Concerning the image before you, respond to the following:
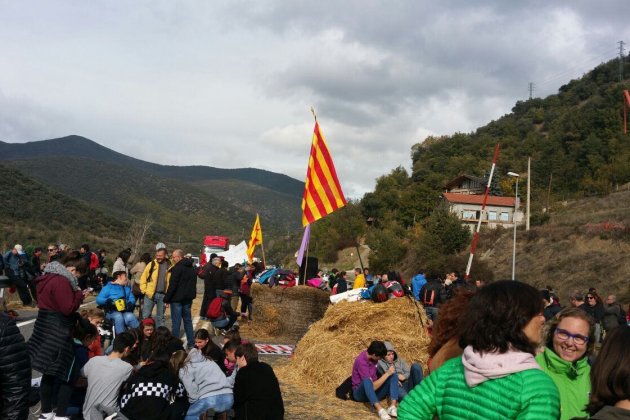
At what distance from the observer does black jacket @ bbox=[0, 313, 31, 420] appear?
3322mm

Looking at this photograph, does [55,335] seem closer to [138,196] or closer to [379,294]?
[379,294]

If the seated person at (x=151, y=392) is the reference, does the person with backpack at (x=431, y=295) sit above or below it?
above

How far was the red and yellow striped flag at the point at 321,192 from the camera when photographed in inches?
538

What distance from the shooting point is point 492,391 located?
269 cm

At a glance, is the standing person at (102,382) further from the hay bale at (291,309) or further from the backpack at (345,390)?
the hay bale at (291,309)

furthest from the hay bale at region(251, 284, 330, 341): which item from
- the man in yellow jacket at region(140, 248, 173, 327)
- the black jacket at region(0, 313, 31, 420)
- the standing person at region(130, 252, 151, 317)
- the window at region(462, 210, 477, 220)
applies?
the window at region(462, 210, 477, 220)

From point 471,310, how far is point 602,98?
10784 centimetres

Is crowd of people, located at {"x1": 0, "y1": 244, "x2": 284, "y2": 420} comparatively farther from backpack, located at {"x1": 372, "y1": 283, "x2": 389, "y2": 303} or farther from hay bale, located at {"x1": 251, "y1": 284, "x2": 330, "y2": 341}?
hay bale, located at {"x1": 251, "y1": 284, "x2": 330, "y2": 341}

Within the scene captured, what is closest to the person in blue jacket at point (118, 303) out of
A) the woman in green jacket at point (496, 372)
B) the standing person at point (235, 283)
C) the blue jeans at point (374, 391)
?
the blue jeans at point (374, 391)

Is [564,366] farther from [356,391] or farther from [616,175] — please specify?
[616,175]

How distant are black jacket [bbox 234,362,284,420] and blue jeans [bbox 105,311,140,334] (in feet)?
13.0

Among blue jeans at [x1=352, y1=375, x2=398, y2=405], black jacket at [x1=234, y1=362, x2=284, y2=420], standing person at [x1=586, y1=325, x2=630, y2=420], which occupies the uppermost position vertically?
standing person at [x1=586, y1=325, x2=630, y2=420]

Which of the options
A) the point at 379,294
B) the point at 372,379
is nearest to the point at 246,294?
the point at 379,294

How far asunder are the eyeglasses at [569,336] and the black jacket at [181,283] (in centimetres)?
839
